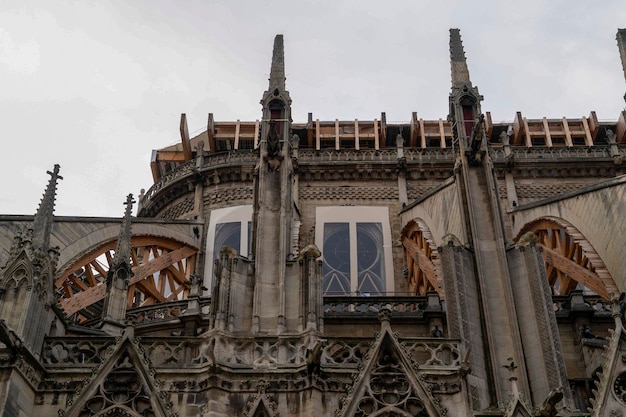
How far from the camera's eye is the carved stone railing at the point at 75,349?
15289mm

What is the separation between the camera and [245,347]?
49.8ft

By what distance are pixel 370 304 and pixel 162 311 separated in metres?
5.71

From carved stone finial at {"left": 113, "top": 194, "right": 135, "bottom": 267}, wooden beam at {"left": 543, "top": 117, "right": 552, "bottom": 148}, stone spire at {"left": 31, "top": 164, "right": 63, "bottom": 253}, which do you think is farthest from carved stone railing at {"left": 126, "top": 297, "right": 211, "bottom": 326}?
wooden beam at {"left": 543, "top": 117, "right": 552, "bottom": 148}

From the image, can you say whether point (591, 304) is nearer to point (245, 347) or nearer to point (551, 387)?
point (551, 387)

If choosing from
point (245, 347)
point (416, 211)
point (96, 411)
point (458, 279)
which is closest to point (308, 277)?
point (245, 347)

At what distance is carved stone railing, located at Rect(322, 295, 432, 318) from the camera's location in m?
20.9

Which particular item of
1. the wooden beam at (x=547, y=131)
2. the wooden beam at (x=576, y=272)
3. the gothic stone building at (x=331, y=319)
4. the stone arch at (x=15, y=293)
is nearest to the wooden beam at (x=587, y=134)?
the wooden beam at (x=547, y=131)

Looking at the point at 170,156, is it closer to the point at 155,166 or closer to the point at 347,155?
the point at 155,166

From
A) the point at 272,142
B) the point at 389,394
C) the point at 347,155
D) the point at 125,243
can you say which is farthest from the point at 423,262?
the point at 389,394

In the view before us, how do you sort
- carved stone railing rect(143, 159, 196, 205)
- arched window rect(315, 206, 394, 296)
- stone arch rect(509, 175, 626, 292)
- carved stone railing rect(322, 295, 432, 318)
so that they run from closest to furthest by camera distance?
1. carved stone railing rect(322, 295, 432, 318)
2. stone arch rect(509, 175, 626, 292)
3. arched window rect(315, 206, 394, 296)
4. carved stone railing rect(143, 159, 196, 205)

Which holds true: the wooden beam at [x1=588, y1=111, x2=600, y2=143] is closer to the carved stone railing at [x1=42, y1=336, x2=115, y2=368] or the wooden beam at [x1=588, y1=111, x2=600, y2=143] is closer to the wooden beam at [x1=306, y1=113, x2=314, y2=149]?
the wooden beam at [x1=306, y1=113, x2=314, y2=149]

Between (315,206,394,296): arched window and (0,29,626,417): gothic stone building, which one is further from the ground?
(315,206,394,296): arched window

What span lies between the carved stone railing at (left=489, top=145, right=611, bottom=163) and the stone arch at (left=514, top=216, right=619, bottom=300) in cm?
517

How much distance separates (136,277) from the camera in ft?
87.0
